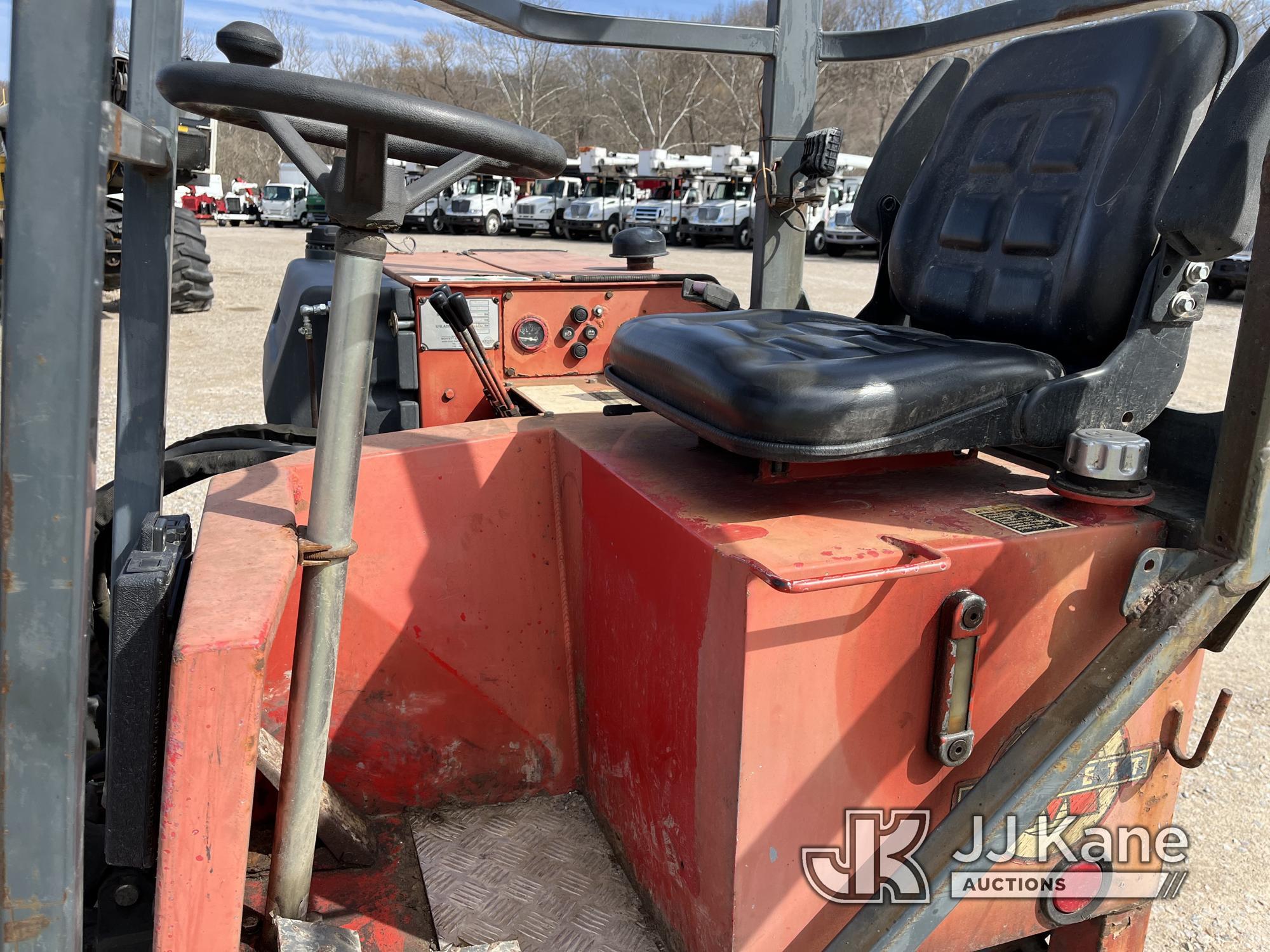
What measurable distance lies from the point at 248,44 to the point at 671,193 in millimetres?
25405

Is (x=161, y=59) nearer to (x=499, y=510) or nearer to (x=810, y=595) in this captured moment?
(x=499, y=510)

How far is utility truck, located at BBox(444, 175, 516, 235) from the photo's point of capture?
27125mm

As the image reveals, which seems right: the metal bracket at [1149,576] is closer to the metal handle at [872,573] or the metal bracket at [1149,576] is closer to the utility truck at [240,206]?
the metal handle at [872,573]

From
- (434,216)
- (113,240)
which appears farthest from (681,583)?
(434,216)

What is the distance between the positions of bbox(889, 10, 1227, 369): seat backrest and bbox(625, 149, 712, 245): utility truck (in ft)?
72.3

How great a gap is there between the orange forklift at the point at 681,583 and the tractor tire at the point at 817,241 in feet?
68.9

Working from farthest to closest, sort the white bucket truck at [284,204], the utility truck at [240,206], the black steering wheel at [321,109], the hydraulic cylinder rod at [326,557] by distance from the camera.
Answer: the utility truck at [240,206] < the white bucket truck at [284,204] < the hydraulic cylinder rod at [326,557] < the black steering wheel at [321,109]

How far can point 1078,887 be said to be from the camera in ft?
5.01

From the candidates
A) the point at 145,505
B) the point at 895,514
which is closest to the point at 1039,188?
the point at 895,514

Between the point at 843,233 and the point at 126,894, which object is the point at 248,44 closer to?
the point at 126,894

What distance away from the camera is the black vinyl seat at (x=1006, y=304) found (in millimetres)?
1407

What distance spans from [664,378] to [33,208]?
3.10 feet

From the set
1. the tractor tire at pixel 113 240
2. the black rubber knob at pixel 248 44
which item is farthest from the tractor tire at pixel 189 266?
the black rubber knob at pixel 248 44

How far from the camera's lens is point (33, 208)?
2.76ft
